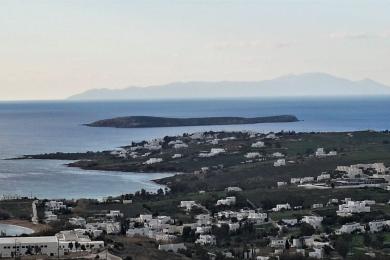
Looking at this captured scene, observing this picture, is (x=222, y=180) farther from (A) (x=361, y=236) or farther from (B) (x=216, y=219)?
(A) (x=361, y=236)

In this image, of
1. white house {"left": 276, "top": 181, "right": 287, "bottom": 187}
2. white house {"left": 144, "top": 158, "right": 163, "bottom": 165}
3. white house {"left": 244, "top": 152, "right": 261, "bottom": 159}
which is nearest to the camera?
white house {"left": 276, "top": 181, "right": 287, "bottom": 187}

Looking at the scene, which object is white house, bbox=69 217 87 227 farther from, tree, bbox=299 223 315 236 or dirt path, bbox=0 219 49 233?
tree, bbox=299 223 315 236

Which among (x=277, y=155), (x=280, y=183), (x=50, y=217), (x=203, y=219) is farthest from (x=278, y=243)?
(x=277, y=155)

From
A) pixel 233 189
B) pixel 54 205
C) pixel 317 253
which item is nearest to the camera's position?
pixel 317 253

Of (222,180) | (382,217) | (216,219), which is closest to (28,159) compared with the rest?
(222,180)

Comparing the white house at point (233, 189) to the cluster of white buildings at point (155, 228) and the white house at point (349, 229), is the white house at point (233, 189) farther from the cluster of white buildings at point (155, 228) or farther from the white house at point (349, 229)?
the white house at point (349, 229)

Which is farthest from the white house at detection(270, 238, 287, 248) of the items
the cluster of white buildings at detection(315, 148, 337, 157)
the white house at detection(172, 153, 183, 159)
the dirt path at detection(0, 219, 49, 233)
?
the white house at detection(172, 153, 183, 159)

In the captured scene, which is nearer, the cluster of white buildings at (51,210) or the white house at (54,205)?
the cluster of white buildings at (51,210)

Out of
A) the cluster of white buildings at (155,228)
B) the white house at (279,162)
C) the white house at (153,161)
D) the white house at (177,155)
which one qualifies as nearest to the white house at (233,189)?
the white house at (279,162)

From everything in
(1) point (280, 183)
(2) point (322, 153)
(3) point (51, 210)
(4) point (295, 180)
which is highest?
(2) point (322, 153)

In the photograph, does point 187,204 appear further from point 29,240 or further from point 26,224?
point 29,240

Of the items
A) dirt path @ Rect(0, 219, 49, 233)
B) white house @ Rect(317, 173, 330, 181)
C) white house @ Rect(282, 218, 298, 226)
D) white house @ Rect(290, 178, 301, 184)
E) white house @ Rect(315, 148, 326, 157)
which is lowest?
dirt path @ Rect(0, 219, 49, 233)
